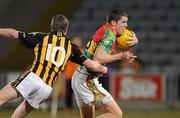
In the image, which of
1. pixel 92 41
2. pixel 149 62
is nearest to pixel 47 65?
pixel 92 41

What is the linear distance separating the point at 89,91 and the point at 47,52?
3.43 ft

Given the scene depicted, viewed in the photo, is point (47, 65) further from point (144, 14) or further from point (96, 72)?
point (144, 14)

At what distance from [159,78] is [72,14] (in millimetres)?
6787

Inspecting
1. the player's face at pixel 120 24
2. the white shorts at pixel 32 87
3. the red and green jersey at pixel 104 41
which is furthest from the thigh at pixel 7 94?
the player's face at pixel 120 24

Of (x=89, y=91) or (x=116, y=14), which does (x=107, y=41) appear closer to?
(x=116, y=14)

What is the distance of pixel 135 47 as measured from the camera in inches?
838

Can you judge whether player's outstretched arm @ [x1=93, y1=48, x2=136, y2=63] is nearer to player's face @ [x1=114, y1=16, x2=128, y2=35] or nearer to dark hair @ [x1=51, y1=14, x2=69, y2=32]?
player's face @ [x1=114, y1=16, x2=128, y2=35]

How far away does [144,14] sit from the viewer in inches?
909

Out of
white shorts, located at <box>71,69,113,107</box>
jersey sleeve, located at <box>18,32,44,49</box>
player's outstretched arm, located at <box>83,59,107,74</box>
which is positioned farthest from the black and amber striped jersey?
white shorts, located at <box>71,69,113,107</box>

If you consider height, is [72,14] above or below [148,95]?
above

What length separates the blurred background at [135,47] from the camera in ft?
56.4

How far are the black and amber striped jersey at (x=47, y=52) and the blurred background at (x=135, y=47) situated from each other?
350 inches

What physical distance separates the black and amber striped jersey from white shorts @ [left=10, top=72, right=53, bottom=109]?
0.06 meters

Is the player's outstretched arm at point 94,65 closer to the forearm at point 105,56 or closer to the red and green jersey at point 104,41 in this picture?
the forearm at point 105,56
